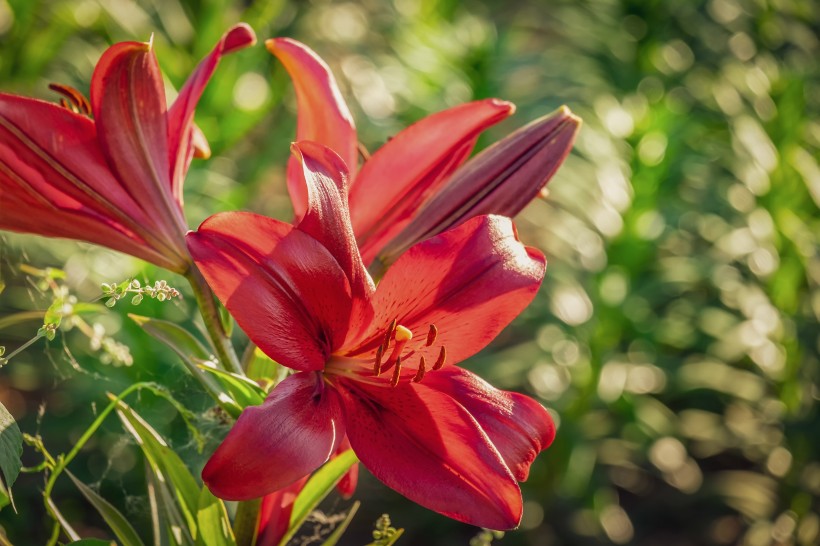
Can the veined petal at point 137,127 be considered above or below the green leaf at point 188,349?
above

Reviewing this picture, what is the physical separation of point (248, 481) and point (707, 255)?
2022 millimetres

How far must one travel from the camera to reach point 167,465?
1.59ft

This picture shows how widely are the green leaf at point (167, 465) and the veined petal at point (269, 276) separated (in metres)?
0.09

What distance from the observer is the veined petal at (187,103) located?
0.50 m

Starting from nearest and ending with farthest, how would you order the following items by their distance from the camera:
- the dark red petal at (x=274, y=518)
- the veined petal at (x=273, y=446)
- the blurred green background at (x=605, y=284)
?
1. the veined petal at (x=273, y=446)
2. the dark red petal at (x=274, y=518)
3. the blurred green background at (x=605, y=284)

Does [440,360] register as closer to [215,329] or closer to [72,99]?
[215,329]

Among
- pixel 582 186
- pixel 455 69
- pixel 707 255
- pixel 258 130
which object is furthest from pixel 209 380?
pixel 258 130

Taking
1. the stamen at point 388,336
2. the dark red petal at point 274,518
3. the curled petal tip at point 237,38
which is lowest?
the dark red petal at point 274,518

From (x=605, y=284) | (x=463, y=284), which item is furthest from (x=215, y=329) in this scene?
(x=605, y=284)

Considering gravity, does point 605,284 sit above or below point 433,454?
below

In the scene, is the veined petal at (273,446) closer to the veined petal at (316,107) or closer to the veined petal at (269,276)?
the veined petal at (269,276)

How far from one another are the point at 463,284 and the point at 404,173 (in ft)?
0.32

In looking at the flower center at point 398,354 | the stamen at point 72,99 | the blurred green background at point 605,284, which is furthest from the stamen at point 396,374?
the blurred green background at point 605,284

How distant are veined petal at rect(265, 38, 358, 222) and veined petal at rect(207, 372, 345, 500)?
0.51 ft
